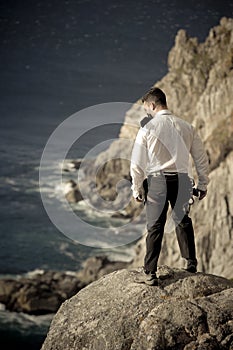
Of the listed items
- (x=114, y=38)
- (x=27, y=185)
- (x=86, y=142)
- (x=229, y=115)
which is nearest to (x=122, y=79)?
(x=114, y=38)

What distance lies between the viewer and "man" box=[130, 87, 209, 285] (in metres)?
7.63

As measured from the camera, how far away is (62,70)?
65375 millimetres

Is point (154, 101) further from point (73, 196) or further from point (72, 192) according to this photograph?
point (72, 192)

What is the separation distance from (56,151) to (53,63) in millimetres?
12302

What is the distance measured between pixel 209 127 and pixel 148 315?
3437cm

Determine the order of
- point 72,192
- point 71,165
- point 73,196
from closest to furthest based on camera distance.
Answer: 1. point 73,196
2. point 72,192
3. point 71,165

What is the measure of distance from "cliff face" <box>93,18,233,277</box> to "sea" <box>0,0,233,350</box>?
2060mm

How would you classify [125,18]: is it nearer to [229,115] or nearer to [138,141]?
[229,115]

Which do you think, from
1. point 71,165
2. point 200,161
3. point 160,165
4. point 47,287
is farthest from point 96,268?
point 160,165

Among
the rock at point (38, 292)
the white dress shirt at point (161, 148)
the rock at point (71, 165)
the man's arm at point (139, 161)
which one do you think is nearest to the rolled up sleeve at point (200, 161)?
the white dress shirt at point (161, 148)

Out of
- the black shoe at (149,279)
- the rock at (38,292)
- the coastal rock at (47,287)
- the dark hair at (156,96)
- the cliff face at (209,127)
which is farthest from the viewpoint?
the coastal rock at (47,287)

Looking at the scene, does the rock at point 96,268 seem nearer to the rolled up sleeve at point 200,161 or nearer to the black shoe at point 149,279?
the black shoe at point 149,279

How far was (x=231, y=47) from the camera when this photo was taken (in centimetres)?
4369

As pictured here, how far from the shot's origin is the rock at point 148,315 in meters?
6.79
